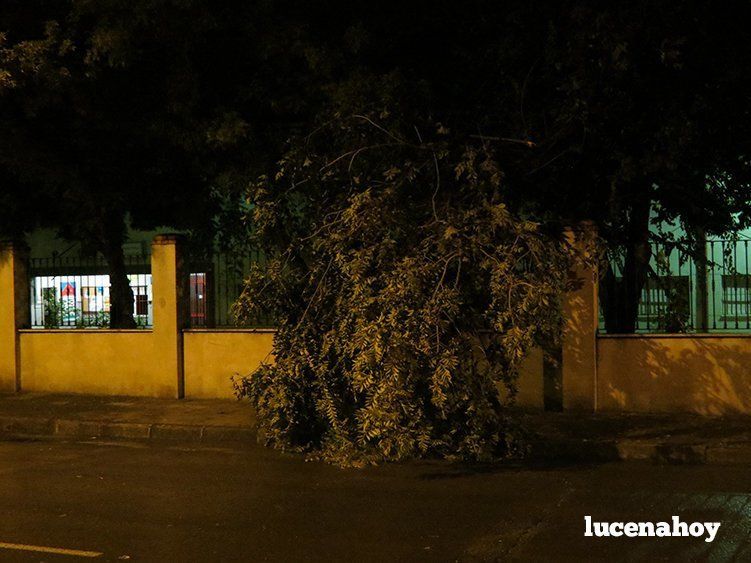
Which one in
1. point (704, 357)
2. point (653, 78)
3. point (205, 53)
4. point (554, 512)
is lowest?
point (554, 512)

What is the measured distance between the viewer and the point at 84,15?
510 inches

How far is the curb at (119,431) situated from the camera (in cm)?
1107

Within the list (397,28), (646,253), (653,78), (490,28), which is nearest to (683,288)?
(646,253)

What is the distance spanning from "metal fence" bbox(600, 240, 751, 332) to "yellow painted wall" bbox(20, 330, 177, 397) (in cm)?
702

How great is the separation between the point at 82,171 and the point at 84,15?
305 cm

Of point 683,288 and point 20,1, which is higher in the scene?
point 20,1

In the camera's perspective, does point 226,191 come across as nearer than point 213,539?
No

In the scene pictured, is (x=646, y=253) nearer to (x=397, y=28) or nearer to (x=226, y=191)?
(x=397, y=28)

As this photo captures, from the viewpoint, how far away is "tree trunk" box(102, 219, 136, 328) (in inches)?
587

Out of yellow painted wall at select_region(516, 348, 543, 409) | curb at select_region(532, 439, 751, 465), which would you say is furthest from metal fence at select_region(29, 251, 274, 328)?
curb at select_region(532, 439, 751, 465)

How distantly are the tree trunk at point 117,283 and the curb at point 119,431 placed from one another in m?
2.83

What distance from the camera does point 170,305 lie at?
1357cm

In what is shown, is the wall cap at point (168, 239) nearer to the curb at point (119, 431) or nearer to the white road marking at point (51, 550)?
the curb at point (119, 431)

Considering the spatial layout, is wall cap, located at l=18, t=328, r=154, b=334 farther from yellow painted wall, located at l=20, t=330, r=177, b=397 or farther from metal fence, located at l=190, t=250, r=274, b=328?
metal fence, located at l=190, t=250, r=274, b=328
